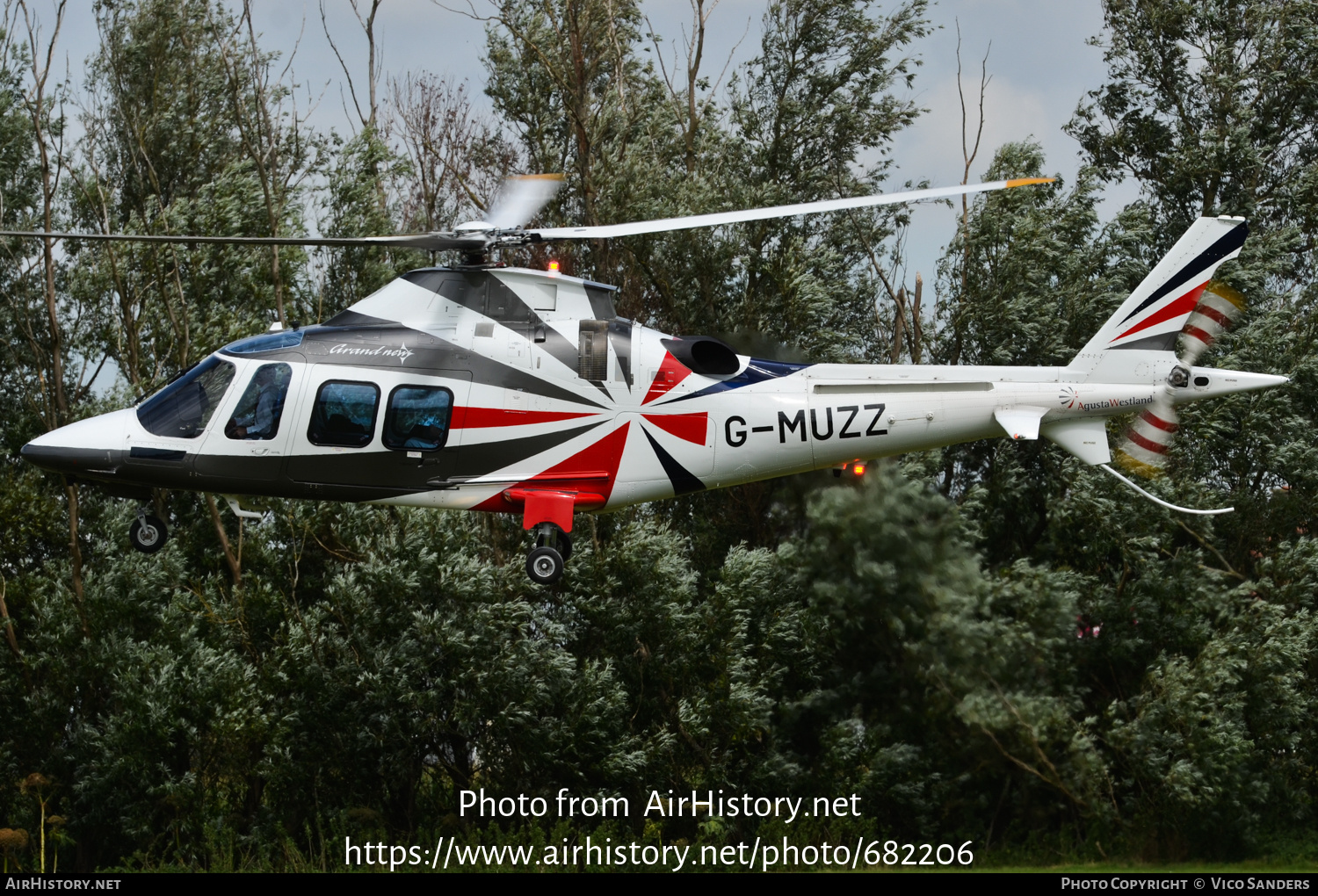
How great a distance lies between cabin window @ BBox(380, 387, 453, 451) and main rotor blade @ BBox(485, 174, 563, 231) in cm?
175

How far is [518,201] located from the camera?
12250 millimetres

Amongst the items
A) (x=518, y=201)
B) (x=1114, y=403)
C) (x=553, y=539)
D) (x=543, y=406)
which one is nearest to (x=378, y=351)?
(x=543, y=406)

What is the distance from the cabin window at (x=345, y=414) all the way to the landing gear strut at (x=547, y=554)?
1.62 m

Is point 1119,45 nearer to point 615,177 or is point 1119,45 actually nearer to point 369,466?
point 615,177

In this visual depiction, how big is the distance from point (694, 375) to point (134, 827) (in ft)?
40.7

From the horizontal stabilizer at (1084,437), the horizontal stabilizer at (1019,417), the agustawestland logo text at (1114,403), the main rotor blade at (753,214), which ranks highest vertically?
the main rotor blade at (753,214)

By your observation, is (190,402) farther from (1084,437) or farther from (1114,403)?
(1114,403)

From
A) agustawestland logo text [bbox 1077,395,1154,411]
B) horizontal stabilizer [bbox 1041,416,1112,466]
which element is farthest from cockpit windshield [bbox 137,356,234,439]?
agustawestland logo text [bbox 1077,395,1154,411]

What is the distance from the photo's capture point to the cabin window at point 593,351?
11703 millimetres

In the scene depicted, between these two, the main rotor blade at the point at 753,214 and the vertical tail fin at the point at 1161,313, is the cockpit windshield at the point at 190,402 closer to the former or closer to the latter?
the main rotor blade at the point at 753,214

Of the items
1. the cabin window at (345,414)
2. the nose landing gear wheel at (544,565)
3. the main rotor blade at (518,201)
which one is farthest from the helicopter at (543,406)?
the main rotor blade at (518,201)

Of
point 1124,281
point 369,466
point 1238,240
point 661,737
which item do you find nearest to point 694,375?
point 369,466

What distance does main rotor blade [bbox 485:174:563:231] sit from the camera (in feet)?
40.0

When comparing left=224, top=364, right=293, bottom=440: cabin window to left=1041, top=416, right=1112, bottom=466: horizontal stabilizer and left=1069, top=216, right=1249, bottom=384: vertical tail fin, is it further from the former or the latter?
left=1069, top=216, right=1249, bottom=384: vertical tail fin
